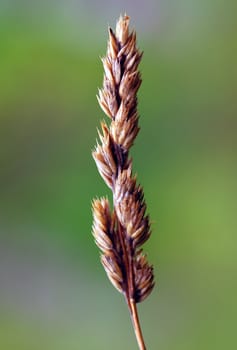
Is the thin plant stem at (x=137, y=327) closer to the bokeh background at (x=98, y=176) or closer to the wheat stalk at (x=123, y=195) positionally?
the wheat stalk at (x=123, y=195)

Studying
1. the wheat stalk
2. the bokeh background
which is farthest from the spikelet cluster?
the bokeh background

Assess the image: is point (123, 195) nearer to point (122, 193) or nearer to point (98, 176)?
point (122, 193)

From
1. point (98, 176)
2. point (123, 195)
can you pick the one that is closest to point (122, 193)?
point (123, 195)

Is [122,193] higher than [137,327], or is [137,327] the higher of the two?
[122,193]
